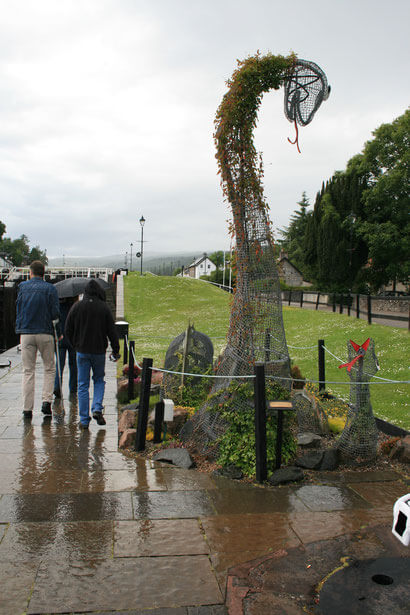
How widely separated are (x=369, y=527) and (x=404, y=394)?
17.2 ft

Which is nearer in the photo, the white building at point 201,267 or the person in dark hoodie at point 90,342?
the person in dark hoodie at point 90,342

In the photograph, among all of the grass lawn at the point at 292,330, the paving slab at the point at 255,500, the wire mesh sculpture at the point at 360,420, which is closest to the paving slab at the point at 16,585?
the paving slab at the point at 255,500

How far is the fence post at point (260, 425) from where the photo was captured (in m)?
4.79

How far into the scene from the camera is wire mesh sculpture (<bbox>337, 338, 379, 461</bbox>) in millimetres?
5359

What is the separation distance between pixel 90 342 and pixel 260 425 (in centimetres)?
263

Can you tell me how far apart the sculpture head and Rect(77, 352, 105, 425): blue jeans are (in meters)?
3.90

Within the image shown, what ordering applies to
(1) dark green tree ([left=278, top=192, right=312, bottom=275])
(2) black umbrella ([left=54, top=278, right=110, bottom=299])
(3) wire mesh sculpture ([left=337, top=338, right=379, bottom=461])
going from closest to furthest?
(3) wire mesh sculpture ([left=337, top=338, right=379, bottom=461]), (2) black umbrella ([left=54, top=278, right=110, bottom=299]), (1) dark green tree ([left=278, top=192, right=312, bottom=275])

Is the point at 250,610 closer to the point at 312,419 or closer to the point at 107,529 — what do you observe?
the point at 107,529

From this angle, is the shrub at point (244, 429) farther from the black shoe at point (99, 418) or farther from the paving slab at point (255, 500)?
the black shoe at point (99, 418)

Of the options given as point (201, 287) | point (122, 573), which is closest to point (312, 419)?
point (122, 573)

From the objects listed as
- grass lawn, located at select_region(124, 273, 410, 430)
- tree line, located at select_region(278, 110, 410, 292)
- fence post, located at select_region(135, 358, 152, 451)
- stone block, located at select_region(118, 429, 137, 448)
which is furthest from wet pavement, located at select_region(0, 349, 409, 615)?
tree line, located at select_region(278, 110, 410, 292)

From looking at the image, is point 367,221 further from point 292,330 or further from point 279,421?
point 279,421

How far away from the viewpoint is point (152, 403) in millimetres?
7441

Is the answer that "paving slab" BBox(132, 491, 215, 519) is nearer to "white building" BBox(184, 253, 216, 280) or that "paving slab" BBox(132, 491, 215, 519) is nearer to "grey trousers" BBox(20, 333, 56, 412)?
"grey trousers" BBox(20, 333, 56, 412)
